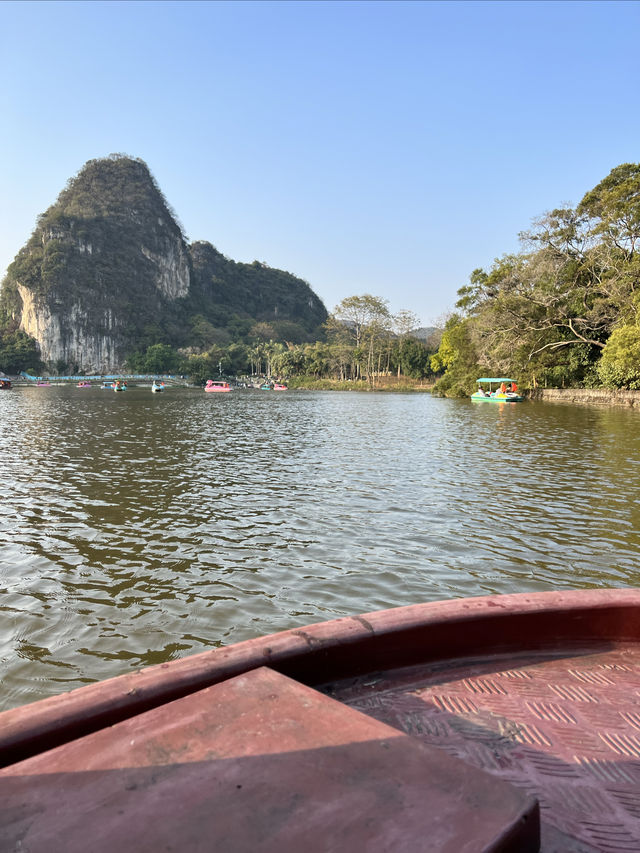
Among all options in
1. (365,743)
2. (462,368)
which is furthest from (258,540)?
(462,368)

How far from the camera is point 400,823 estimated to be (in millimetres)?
1212

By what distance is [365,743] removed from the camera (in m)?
1.49

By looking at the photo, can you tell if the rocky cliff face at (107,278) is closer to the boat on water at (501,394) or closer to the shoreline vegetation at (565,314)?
the shoreline vegetation at (565,314)

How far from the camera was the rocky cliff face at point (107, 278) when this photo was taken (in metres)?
126

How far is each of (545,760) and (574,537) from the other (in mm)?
5519

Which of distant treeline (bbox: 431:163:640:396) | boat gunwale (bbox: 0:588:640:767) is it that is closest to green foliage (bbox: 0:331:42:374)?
distant treeline (bbox: 431:163:640:396)

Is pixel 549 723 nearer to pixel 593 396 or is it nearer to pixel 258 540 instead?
pixel 258 540

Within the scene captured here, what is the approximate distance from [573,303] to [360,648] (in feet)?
136

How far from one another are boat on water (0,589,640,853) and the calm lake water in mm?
2177

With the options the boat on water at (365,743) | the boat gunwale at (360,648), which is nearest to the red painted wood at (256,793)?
the boat on water at (365,743)

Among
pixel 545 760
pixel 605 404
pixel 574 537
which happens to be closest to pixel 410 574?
pixel 574 537

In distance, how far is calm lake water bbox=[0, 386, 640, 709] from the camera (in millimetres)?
4449

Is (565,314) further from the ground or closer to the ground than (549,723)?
further from the ground

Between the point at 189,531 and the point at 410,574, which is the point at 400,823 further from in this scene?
the point at 189,531
